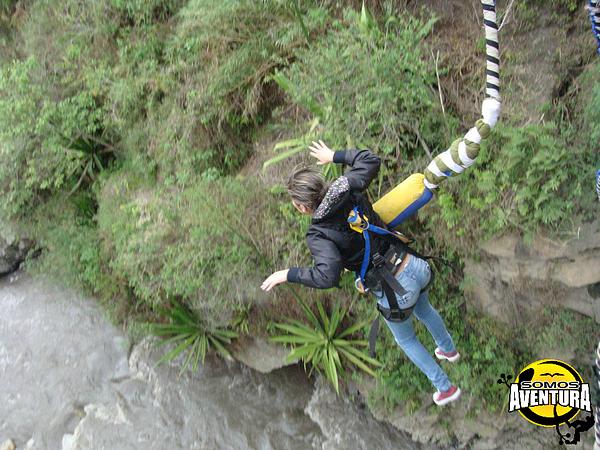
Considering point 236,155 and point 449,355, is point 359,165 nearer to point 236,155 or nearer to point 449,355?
point 449,355

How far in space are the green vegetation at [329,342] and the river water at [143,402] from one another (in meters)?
0.61

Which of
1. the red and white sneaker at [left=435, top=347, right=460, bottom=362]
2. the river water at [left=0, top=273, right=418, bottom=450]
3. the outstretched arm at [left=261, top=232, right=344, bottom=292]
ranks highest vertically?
the outstretched arm at [left=261, top=232, right=344, bottom=292]

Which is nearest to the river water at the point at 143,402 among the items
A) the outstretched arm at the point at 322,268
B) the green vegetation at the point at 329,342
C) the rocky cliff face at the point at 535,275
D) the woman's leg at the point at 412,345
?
the green vegetation at the point at 329,342

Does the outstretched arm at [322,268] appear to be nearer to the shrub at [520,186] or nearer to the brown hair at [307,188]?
the brown hair at [307,188]

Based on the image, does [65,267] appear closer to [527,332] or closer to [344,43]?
[344,43]

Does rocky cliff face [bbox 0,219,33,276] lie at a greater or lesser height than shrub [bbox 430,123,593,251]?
lesser

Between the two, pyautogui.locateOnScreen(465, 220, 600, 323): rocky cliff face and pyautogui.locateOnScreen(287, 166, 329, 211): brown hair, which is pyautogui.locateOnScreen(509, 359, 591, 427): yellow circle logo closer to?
pyautogui.locateOnScreen(465, 220, 600, 323): rocky cliff face

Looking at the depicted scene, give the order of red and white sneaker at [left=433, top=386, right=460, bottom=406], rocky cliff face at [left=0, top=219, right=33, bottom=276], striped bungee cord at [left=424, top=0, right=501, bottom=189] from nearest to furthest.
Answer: striped bungee cord at [left=424, top=0, right=501, bottom=189]
red and white sneaker at [left=433, top=386, right=460, bottom=406]
rocky cliff face at [left=0, top=219, right=33, bottom=276]

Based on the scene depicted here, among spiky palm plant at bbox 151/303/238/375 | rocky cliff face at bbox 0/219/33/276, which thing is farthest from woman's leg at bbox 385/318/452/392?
rocky cliff face at bbox 0/219/33/276

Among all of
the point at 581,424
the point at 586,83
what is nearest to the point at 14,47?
the point at 586,83

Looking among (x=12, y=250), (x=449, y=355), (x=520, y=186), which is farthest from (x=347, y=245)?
(x=12, y=250)

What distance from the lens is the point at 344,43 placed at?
3.96m

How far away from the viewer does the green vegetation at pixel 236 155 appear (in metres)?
3.43

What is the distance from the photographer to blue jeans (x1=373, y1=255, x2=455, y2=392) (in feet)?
9.86
